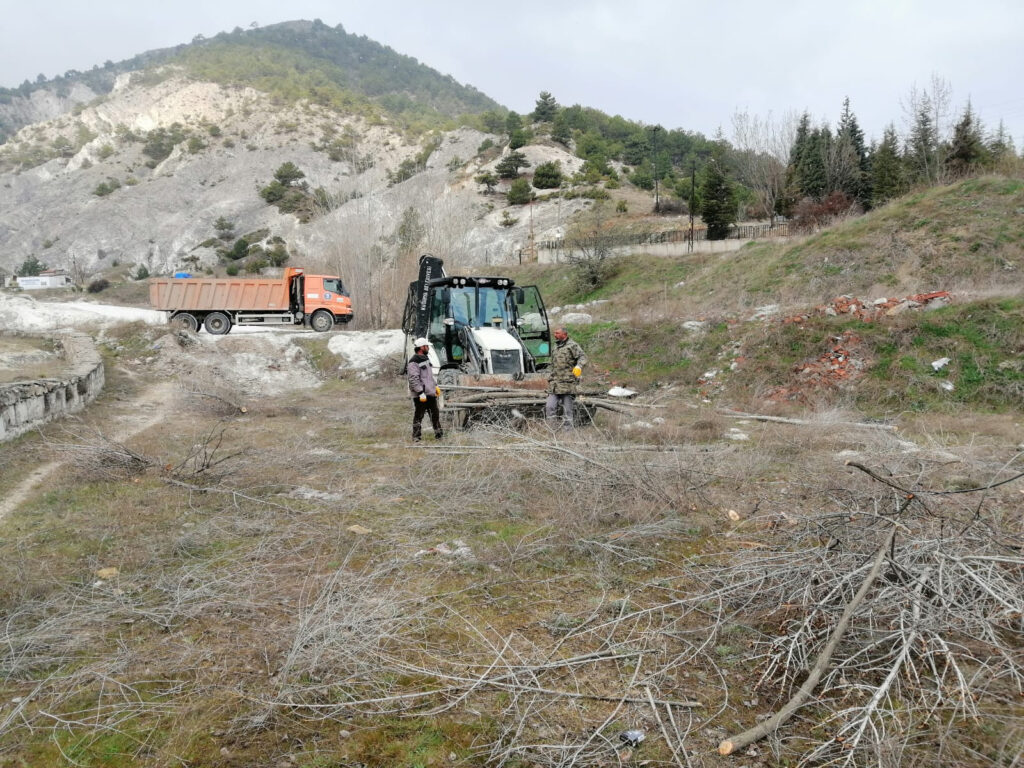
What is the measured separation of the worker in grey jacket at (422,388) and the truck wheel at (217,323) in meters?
15.9

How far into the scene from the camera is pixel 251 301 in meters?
22.0

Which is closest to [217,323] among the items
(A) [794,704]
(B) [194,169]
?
(A) [794,704]

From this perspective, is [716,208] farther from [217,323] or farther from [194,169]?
[194,169]

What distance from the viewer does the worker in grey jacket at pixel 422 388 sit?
878 centimetres

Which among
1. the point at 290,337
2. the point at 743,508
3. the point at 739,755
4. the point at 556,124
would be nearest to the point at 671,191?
the point at 556,124

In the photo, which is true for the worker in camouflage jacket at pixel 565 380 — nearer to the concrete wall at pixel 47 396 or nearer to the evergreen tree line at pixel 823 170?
the concrete wall at pixel 47 396

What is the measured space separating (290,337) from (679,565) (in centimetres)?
1708

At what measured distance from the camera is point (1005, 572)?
3539 mm

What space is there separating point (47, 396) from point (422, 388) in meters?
6.14

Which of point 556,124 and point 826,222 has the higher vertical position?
point 556,124

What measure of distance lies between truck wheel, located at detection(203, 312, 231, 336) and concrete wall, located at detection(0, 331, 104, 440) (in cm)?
820

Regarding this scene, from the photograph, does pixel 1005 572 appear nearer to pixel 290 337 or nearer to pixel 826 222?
pixel 290 337

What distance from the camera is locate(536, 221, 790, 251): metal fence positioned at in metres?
31.3

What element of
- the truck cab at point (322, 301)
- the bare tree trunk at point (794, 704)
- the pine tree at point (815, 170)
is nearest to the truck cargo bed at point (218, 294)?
the truck cab at point (322, 301)
